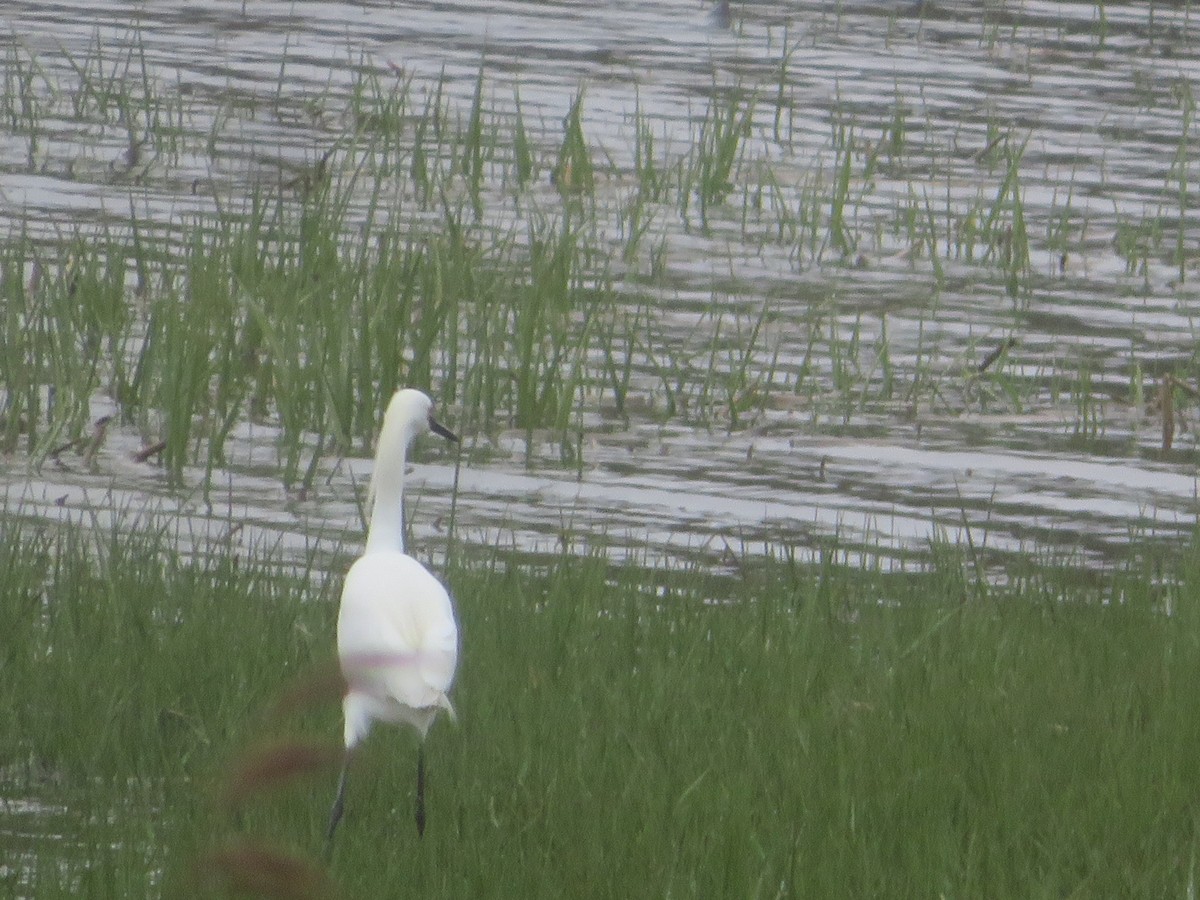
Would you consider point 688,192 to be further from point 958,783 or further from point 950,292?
point 958,783

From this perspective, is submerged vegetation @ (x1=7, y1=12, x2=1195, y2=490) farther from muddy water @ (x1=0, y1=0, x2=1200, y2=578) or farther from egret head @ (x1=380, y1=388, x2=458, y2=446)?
egret head @ (x1=380, y1=388, x2=458, y2=446)

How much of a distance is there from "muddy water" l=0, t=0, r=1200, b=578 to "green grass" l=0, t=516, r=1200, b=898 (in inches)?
36.1

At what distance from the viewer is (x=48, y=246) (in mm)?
9555

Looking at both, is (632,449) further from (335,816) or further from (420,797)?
(335,816)

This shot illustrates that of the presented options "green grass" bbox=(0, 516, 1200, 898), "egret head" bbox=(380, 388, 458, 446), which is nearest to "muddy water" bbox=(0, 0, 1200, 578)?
"green grass" bbox=(0, 516, 1200, 898)

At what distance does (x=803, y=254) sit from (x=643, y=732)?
6327mm

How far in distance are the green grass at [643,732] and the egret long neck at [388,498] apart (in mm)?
409

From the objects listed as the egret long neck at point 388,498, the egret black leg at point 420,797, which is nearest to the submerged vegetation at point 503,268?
the egret long neck at point 388,498

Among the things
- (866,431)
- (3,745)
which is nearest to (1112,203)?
(866,431)

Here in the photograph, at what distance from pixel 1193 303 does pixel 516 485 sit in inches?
165

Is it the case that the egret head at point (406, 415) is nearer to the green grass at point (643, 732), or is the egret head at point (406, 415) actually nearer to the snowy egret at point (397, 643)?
the snowy egret at point (397, 643)

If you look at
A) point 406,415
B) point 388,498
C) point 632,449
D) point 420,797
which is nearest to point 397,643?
point 420,797

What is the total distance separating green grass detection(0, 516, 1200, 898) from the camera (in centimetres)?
396

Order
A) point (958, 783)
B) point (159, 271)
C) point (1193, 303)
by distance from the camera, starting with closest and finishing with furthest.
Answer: point (958, 783) → point (159, 271) → point (1193, 303)
